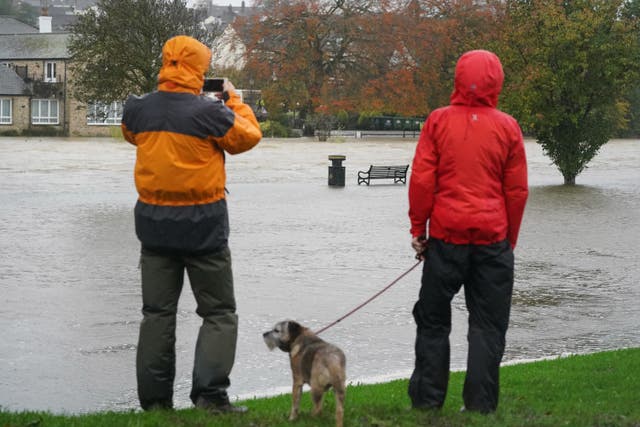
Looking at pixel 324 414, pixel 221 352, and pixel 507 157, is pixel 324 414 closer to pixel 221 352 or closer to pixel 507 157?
pixel 221 352

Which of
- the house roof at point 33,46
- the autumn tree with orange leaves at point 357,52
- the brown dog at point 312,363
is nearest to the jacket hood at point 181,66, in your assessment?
the brown dog at point 312,363

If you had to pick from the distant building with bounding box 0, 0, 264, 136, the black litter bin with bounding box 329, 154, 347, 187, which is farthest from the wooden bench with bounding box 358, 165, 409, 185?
the distant building with bounding box 0, 0, 264, 136

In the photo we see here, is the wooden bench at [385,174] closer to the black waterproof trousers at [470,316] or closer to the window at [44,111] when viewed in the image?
the black waterproof trousers at [470,316]

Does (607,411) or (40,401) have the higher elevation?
(607,411)

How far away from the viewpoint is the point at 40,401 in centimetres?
807

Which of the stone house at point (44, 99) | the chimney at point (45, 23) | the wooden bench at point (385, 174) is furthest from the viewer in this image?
the chimney at point (45, 23)

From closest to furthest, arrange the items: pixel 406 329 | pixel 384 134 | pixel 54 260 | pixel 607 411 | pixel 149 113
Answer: pixel 149 113 → pixel 607 411 → pixel 406 329 → pixel 54 260 → pixel 384 134

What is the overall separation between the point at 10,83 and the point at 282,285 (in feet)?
216

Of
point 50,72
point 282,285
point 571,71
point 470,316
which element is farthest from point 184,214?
point 50,72

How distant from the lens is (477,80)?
594 centimetres

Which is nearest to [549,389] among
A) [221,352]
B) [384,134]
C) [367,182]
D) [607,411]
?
[607,411]

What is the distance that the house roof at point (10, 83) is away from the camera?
246ft

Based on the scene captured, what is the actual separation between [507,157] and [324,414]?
1.82 metres

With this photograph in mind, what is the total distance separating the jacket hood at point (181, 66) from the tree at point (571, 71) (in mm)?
30469
